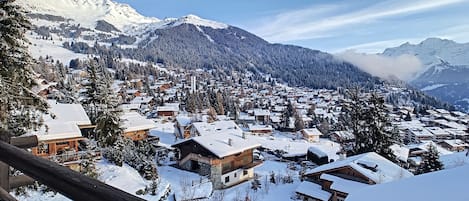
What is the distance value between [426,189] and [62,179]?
175 inches

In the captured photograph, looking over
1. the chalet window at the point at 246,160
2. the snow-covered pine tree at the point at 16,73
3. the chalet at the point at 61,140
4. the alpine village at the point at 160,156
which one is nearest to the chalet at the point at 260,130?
the alpine village at the point at 160,156

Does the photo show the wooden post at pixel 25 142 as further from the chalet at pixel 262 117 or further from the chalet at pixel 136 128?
the chalet at pixel 262 117

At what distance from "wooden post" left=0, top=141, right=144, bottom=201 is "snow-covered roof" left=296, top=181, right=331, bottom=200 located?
720 inches

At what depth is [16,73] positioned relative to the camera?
11.2 metres

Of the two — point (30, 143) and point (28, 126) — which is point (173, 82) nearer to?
point (28, 126)

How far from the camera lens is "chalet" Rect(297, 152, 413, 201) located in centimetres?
1716

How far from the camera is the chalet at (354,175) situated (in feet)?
56.3

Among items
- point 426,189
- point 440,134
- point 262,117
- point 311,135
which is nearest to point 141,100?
point 262,117

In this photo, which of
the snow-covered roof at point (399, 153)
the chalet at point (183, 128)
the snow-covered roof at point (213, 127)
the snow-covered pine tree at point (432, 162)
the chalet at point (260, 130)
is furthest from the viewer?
the chalet at point (260, 130)

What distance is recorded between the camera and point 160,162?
25.8m

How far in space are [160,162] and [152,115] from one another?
38.6 meters

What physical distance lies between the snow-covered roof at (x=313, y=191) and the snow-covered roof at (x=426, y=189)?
1374cm

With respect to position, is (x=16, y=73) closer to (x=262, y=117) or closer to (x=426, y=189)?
(x=426, y=189)

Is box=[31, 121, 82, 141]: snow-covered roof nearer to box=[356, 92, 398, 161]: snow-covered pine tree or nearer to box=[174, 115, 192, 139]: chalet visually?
box=[356, 92, 398, 161]: snow-covered pine tree
